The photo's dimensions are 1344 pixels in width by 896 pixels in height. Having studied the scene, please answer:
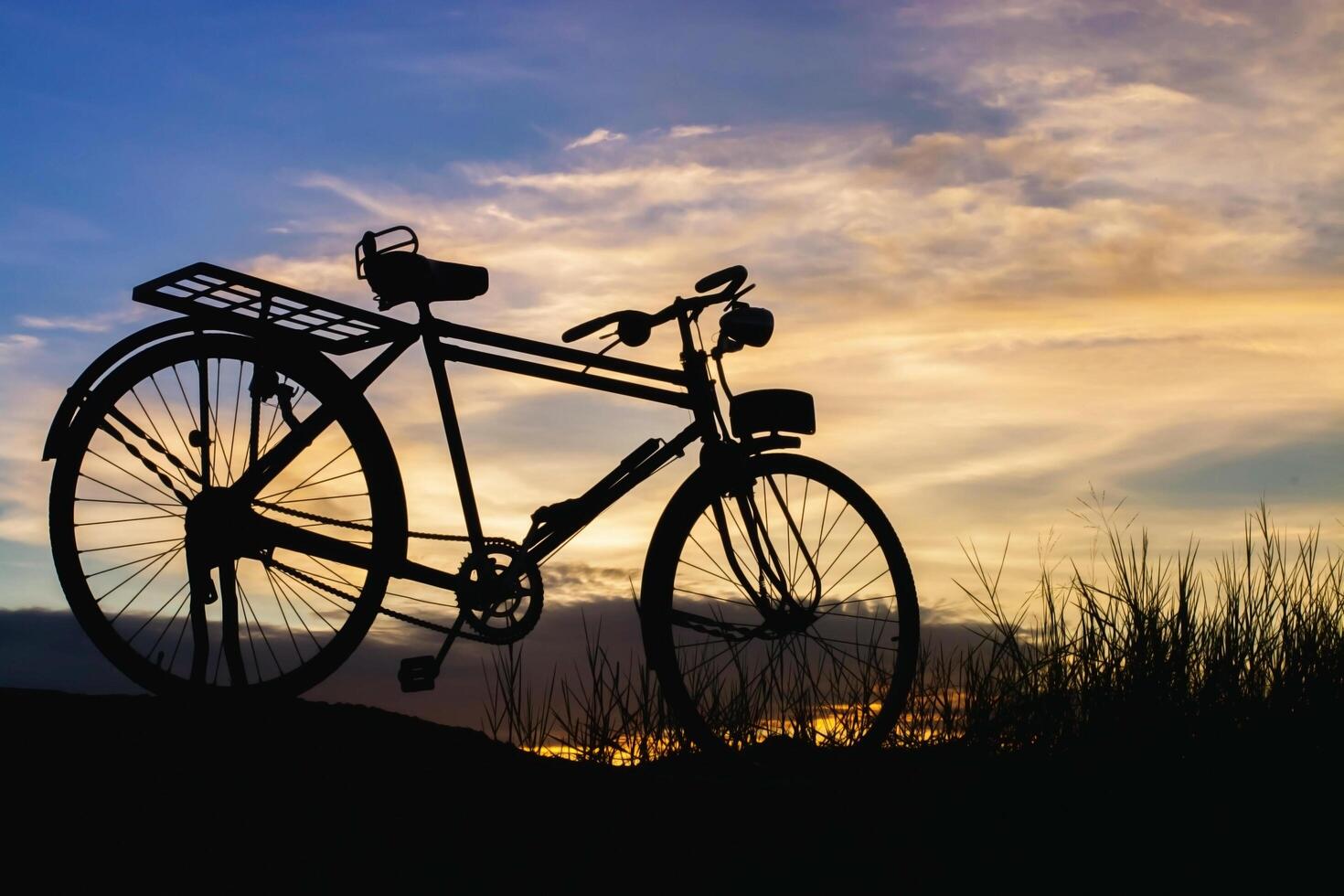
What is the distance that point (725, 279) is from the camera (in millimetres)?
4941

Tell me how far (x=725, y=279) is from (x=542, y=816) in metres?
2.22

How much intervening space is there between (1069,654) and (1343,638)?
4.19ft

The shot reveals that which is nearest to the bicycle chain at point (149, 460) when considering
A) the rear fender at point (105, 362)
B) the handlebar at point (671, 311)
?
the rear fender at point (105, 362)

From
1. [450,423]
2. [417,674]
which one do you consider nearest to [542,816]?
[417,674]

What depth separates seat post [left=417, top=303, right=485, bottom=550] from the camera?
471cm

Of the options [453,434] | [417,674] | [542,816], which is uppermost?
[453,434]

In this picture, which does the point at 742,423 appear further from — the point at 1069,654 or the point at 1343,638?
the point at 1343,638

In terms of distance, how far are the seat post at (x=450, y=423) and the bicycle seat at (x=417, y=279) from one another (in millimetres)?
70

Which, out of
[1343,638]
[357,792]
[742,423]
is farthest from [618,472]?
[1343,638]

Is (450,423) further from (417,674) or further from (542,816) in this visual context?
(542,816)

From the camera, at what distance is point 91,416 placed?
15.9 feet

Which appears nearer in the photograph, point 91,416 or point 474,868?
point 474,868

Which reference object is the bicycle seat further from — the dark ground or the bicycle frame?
the dark ground

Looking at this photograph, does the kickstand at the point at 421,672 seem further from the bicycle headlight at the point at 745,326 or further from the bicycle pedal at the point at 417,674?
the bicycle headlight at the point at 745,326
